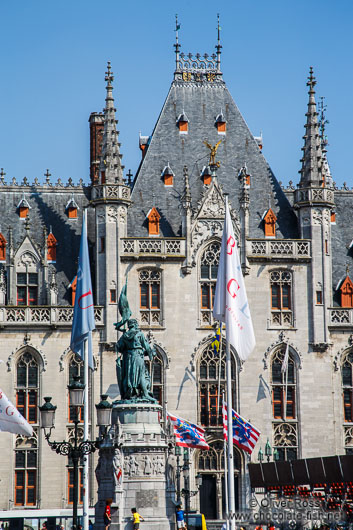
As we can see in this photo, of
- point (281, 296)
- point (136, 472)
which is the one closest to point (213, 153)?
point (281, 296)

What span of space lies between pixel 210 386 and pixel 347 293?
10.6 meters

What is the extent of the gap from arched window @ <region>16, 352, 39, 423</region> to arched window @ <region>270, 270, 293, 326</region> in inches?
580

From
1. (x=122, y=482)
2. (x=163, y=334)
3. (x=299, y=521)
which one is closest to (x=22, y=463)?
(x=163, y=334)

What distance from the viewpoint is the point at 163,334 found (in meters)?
67.3

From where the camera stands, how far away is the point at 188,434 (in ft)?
199

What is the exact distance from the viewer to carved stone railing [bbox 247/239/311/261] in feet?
225

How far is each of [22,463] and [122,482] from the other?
69.7 ft

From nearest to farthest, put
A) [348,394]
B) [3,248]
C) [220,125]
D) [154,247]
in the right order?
1. [154,247]
2. [348,394]
3. [3,248]
4. [220,125]

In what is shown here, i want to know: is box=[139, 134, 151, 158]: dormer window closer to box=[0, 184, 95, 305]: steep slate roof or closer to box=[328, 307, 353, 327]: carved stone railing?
box=[0, 184, 95, 305]: steep slate roof

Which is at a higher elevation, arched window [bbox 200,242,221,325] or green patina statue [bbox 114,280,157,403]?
arched window [bbox 200,242,221,325]

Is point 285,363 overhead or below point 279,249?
below

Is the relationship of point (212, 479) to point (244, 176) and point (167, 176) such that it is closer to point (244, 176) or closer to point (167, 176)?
point (244, 176)

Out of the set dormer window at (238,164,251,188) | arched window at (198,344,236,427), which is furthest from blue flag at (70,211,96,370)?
dormer window at (238,164,251,188)

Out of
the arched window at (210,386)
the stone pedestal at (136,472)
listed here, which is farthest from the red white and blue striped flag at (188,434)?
the stone pedestal at (136,472)
